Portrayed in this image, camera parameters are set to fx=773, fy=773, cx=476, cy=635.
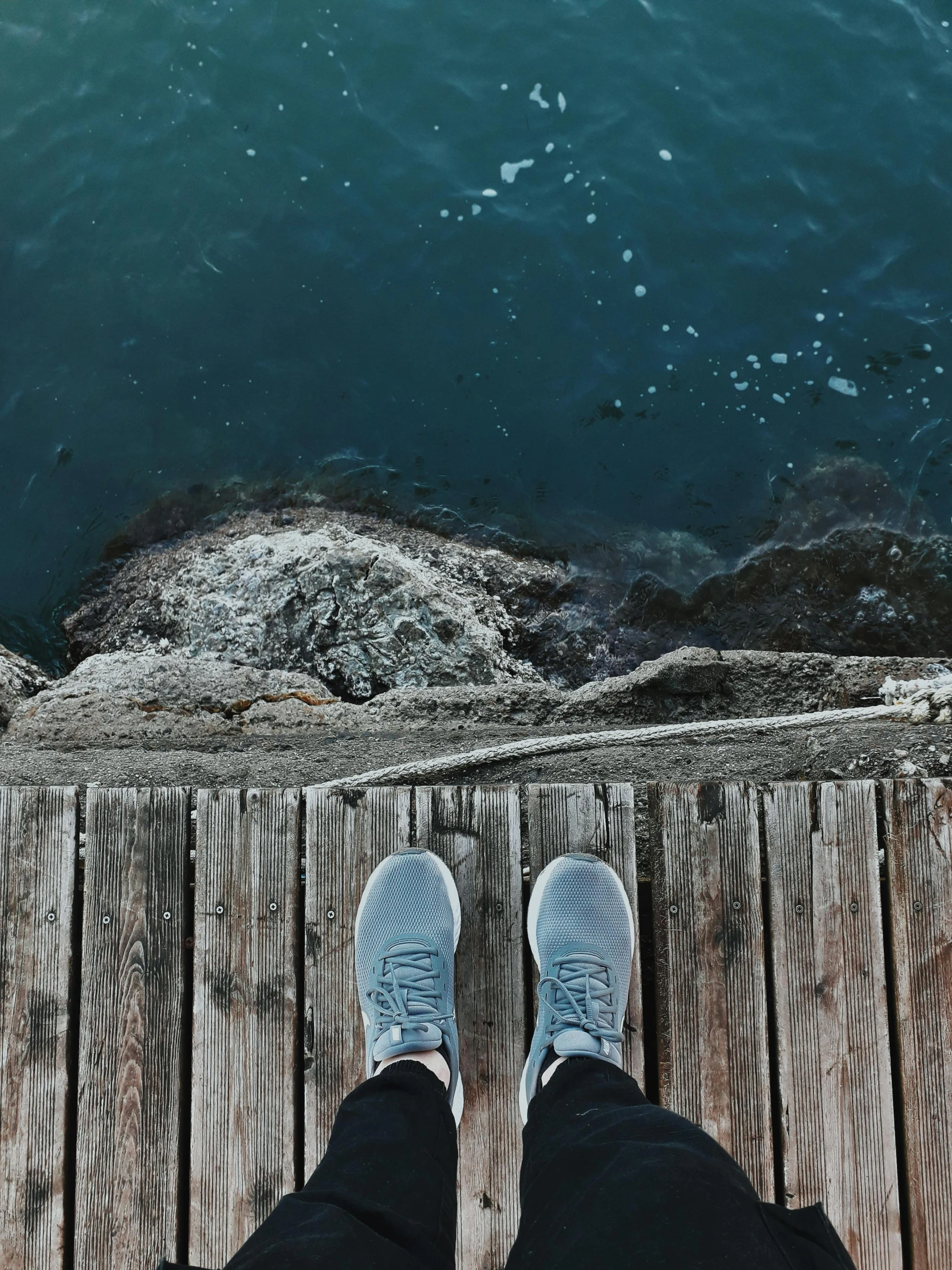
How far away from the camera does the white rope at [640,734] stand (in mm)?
2139

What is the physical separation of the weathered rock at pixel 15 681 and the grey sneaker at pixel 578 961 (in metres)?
2.08

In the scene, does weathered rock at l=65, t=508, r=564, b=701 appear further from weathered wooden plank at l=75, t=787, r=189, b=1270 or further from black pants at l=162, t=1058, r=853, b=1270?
black pants at l=162, t=1058, r=853, b=1270

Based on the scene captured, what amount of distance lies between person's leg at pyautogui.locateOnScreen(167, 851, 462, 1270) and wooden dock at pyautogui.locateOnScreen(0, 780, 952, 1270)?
8 cm

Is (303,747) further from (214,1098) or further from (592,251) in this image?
(592,251)

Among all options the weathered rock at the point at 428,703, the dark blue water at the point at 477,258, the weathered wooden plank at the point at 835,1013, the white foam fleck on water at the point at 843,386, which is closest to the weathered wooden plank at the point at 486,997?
the weathered rock at the point at 428,703

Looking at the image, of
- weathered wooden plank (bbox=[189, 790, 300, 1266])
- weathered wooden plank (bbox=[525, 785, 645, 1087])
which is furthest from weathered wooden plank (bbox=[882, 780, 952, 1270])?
weathered wooden plank (bbox=[189, 790, 300, 1266])

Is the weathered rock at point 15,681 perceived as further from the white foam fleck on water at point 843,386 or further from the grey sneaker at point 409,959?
the white foam fleck on water at point 843,386

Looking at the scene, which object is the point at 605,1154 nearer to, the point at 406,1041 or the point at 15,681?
the point at 406,1041

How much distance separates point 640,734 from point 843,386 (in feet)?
8.77

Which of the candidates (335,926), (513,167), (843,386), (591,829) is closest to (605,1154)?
(591,829)

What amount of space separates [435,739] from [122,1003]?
1.11 meters

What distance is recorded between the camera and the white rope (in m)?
2.14

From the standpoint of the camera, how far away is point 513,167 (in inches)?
167

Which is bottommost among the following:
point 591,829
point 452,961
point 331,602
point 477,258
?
point 452,961
